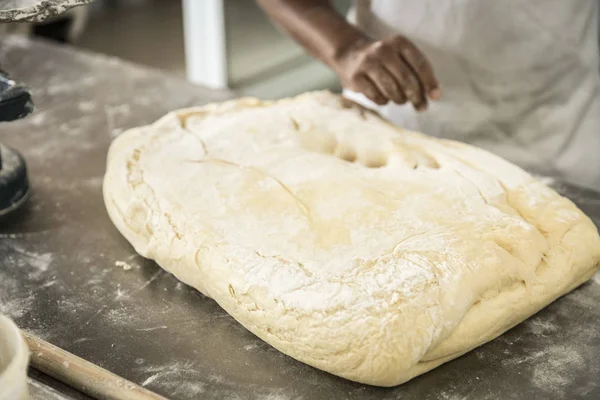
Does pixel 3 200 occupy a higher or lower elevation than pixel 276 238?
lower

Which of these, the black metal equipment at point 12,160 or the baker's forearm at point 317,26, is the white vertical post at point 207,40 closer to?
the baker's forearm at point 317,26

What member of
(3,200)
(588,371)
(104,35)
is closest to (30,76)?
(3,200)

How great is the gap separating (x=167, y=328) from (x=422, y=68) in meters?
0.89

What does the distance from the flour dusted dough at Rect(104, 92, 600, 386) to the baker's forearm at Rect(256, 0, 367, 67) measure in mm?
261

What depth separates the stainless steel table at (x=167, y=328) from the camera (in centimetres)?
117

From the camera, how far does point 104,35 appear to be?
18.3 ft

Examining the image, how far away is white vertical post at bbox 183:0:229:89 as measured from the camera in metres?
4.04

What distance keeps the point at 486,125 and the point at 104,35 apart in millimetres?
4260

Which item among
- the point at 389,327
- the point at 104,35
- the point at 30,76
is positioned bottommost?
the point at 104,35

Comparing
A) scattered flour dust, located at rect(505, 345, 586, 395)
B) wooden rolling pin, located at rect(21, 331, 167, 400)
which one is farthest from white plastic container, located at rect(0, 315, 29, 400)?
scattered flour dust, located at rect(505, 345, 586, 395)

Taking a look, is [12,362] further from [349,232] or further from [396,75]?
[396,75]

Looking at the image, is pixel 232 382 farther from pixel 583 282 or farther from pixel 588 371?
pixel 583 282

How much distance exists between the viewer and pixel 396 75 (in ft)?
5.60

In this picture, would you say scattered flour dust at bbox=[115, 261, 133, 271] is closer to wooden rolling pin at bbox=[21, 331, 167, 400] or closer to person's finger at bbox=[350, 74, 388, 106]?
wooden rolling pin at bbox=[21, 331, 167, 400]
